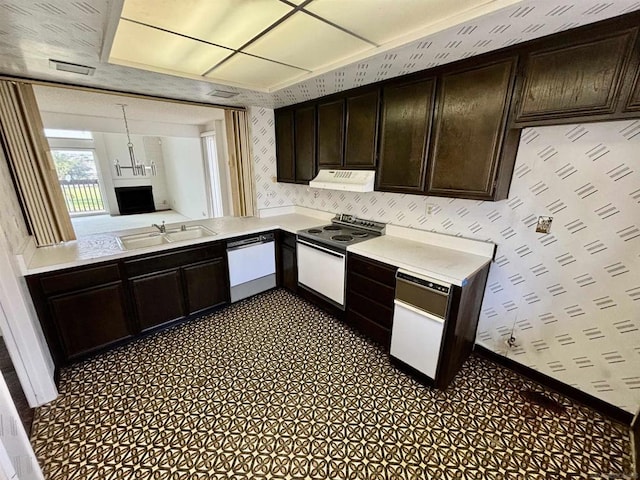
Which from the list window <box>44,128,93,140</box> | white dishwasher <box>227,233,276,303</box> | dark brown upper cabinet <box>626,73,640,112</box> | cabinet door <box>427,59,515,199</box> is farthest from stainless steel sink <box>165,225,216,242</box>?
window <box>44,128,93,140</box>

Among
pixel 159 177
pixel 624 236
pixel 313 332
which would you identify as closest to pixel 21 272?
pixel 313 332

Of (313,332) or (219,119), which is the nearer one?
(313,332)

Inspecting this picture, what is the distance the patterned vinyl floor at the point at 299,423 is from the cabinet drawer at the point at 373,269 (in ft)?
2.49

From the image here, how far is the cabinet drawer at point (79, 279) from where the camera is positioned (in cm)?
204

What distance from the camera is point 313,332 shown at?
275 centimetres

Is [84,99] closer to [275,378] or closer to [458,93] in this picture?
[275,378]

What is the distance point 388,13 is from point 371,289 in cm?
196

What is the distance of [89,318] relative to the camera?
2.27m

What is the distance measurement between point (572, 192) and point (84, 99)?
4.60 m

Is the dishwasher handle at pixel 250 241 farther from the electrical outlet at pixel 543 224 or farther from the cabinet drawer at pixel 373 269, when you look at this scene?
the electrical outlet at pixel 543 224

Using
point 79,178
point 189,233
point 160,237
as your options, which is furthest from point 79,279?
point 79,178

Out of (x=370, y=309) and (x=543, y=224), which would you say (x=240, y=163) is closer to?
(x=370, y=309)

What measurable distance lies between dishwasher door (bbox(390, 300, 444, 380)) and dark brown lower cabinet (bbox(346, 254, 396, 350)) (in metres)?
0.11

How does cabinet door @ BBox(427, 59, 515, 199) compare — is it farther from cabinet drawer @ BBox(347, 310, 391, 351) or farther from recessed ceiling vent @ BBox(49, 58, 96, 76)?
recessed ceiling vent @ BBox(49, 58, 96, 76)
